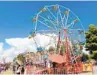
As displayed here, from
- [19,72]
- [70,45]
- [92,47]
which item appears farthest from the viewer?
[92,47]

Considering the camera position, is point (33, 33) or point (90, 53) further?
point (90, 53)

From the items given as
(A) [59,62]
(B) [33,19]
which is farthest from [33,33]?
(A) [59,62]

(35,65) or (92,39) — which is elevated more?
(92,39)

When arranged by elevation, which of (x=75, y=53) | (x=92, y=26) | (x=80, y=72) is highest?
(x=92, y=26)

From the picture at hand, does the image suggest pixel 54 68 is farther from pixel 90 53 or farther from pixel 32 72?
pixel 90 53

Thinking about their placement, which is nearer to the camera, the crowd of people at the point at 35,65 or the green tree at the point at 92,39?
the crowd of people at the point at 35,65

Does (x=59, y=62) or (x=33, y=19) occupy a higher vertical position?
(x=33, y=19)

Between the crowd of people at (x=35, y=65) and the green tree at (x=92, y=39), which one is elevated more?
the green tree at (x=92, y=39)

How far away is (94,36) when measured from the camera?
3691 centimetres

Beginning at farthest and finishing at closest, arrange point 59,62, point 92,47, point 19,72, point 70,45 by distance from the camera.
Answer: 1. point 92,47
2. point 70,45
3. point 59,62
4. point 19,72

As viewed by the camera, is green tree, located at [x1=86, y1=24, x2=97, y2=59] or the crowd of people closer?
the crowd of people

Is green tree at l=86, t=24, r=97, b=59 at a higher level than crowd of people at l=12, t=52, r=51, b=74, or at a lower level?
higher

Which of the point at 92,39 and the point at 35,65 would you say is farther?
the point at 92,39

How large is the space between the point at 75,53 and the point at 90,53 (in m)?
11.1
